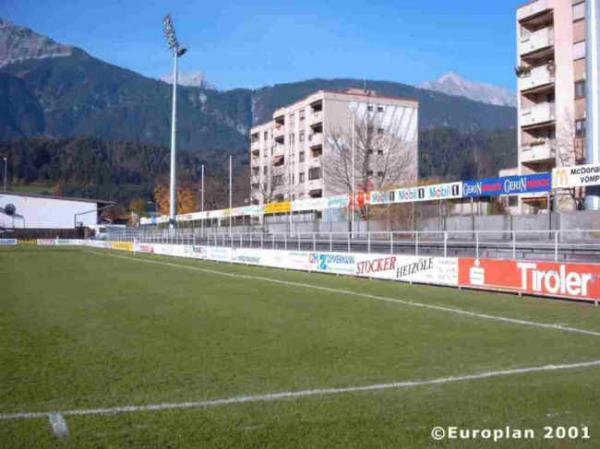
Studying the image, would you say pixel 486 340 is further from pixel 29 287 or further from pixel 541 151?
pixel 541 151

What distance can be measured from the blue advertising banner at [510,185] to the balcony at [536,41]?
27.4 m

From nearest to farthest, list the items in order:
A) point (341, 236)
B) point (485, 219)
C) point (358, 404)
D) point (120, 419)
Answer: point (120, 419) < point (358, 404) < point (485, 219) < point (341, 236)

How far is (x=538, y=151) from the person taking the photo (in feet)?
164

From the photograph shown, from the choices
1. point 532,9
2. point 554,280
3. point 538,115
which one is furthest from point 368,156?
point 554,280

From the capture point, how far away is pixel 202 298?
63.1ft

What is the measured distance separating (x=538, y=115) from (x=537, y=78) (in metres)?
2.81

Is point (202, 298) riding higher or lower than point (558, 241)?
lower

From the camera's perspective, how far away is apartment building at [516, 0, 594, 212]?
153ft

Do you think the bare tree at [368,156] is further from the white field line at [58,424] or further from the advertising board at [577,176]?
the white field line at [58,424]

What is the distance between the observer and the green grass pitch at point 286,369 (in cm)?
615

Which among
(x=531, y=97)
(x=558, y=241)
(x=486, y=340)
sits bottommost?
(x=486, y=340)

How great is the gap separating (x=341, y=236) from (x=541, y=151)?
70.5 feet

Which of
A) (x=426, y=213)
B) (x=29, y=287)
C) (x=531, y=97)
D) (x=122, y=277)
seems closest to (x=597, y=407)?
(x=29, y=287)

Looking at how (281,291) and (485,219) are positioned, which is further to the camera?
(485,219)
